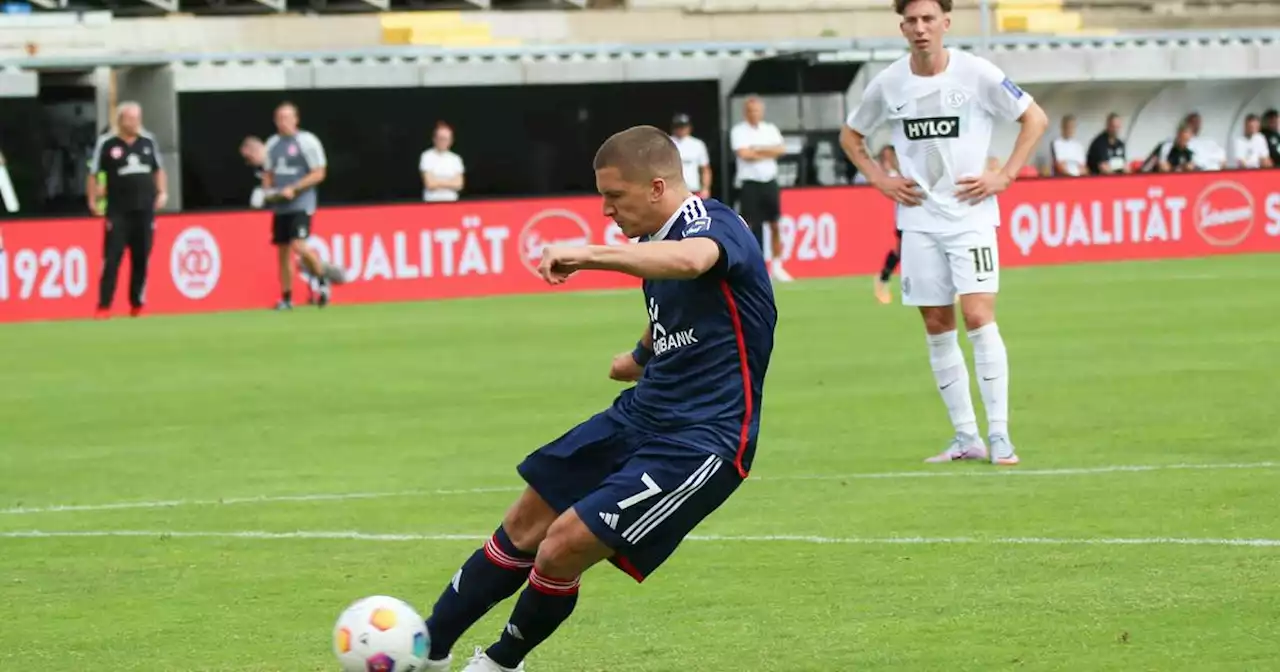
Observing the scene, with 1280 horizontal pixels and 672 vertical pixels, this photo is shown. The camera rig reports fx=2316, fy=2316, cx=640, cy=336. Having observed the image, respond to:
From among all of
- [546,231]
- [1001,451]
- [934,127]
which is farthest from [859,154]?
[546,231]

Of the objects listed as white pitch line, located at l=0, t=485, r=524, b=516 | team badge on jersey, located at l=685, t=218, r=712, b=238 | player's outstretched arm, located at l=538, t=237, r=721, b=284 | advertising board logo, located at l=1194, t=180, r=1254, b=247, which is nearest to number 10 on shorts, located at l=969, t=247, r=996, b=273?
white pitch line, located at l=0, t=485, r=524, b=516

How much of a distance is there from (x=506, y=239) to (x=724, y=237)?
807 inches

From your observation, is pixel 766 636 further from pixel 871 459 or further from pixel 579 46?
pixel 579 46

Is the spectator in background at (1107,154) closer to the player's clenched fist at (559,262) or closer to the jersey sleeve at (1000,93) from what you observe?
the jersey sleeve at (1000,93)

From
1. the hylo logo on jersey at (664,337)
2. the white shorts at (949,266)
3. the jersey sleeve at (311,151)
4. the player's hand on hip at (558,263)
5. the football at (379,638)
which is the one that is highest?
the jersey sleeve at (311,151)

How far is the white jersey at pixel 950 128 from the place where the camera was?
447 inches

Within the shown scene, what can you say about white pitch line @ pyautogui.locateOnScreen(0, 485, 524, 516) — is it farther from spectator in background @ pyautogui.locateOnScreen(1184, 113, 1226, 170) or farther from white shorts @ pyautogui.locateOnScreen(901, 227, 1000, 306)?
spectator in background @ pyautogui.locateOnScreen(1184, 113, 1226, 170)

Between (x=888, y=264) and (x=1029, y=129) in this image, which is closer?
(x=1029, y=129)

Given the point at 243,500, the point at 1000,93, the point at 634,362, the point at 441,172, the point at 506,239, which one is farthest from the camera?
the point at 441,172

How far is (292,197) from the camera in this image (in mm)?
24328

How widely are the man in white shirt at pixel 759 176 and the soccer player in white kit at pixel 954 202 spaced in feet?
48.9

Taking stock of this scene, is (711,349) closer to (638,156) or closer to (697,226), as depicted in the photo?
(697,226)

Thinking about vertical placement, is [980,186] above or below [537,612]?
above

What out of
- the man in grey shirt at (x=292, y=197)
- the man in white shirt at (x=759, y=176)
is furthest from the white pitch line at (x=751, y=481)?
the man in white shirt at (x=759, y=176)
